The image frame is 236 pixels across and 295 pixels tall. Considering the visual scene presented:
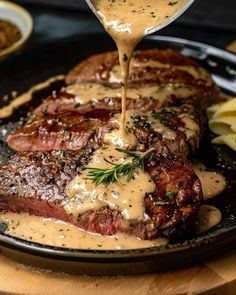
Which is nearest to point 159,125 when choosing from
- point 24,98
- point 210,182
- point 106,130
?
point 106,130

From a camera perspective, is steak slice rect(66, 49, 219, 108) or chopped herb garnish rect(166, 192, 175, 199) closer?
chopped herb garnish rect(166, 192, 175, 199)

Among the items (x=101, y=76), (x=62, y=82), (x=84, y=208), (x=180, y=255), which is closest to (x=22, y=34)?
(x=62, y=82)

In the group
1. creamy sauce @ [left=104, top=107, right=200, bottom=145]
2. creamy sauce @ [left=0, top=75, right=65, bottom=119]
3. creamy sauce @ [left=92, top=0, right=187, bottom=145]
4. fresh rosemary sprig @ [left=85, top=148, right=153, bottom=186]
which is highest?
creamy sauce @ [left=92, top=0, right=187, bottom=145]

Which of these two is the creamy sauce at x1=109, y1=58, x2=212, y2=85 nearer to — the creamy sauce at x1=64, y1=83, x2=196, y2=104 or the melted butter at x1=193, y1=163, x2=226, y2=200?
the creamy sauce at x1=64, y1=83, x2=196, y2=104

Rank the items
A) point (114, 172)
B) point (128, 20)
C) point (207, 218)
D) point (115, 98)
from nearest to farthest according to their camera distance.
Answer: point (114, 172), point (207, 218), point (128, 20), point (115, 98)

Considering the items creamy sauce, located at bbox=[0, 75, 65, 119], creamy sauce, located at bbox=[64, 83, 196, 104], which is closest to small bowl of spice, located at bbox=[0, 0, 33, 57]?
creamy sauce, located at bbox=[0, 75, 65, 119]

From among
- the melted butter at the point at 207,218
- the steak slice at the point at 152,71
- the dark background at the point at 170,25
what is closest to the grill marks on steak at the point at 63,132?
the steak slice at the point at 152,71

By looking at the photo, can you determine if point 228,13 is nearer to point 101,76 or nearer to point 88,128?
point 101,76

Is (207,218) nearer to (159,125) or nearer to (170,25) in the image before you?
(159,125)
